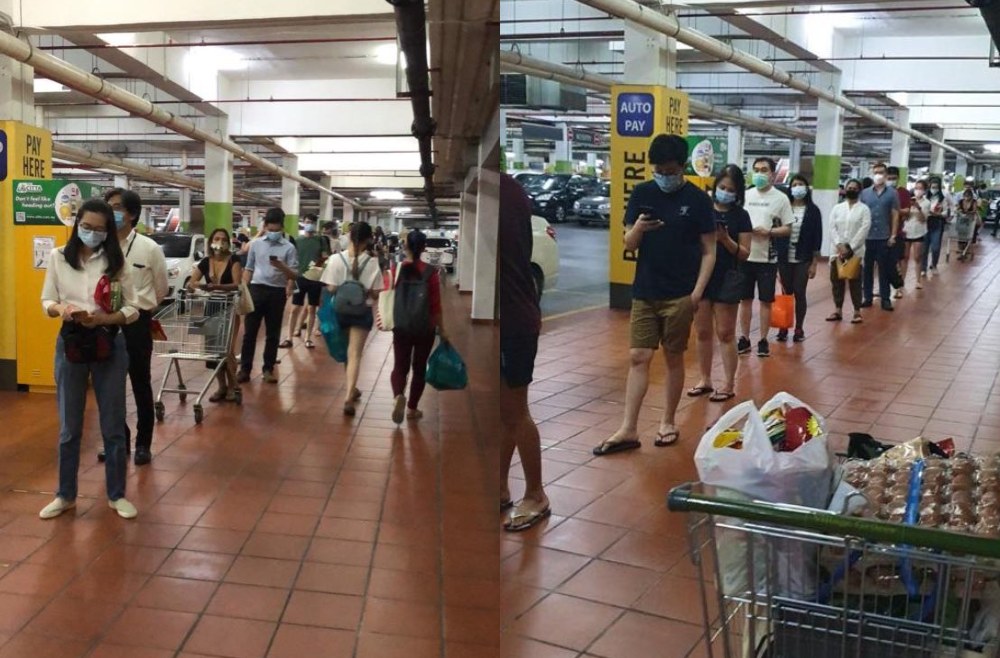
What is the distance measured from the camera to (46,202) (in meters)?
5.88

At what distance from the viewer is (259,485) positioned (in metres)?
3.93

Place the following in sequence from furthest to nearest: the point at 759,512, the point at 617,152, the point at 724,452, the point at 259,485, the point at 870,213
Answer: the point at 259,485, the point at 617,152, the point at 870,213, the point at 724,452, the point at 759,512

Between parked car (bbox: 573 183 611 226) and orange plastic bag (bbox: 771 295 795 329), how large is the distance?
412 mm

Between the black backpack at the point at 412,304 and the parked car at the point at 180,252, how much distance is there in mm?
6549

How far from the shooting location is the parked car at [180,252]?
35.7 feet

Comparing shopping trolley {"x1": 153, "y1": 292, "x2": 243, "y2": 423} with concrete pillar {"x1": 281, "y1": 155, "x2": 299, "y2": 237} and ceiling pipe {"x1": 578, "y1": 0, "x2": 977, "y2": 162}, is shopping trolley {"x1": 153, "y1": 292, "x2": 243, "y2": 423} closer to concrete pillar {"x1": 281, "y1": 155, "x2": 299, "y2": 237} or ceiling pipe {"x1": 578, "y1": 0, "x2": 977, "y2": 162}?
ceiling pipe {"x1": 578, "y1": 0, "x2": 977, "y2": 162}

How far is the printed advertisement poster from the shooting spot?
5.86 metres

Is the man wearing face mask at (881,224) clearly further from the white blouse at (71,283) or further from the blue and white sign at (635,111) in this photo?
the white blouse at (71,283)

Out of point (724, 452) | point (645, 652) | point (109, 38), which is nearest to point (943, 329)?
point (724, 452)

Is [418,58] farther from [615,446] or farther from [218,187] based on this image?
[218,187]

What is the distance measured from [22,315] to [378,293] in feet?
8.18

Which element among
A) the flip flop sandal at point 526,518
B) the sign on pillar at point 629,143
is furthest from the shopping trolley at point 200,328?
the flip flop sandal at point 526,518

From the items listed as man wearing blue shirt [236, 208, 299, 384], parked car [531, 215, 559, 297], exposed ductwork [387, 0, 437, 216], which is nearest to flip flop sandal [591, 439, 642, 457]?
parked car [531, 215, 559, 297]

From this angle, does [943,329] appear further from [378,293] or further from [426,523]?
[378,293]
